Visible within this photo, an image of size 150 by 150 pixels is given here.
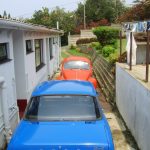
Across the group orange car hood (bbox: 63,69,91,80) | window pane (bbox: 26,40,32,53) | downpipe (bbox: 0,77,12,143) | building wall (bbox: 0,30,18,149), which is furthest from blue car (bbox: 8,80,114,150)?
orange car hood (bbox: 63,69,91,80)

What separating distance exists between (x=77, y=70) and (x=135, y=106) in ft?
17.9

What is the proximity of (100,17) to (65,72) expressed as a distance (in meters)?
52.7

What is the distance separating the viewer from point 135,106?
828 centimetres

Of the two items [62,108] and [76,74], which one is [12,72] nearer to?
[62,108]

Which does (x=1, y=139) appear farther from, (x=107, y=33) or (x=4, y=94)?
(x=107, y=33)

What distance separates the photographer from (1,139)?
748 centimetres

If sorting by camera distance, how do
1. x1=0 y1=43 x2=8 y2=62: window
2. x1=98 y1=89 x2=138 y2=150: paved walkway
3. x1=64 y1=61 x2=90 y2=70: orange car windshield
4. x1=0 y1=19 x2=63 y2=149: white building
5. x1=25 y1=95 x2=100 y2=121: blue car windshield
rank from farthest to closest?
x1=64 y1=61 x2=90 y2=70: orange car windshield
x1=0 y1=43 x2=8 y2=62: window
x1=98 y1=89 x2=138 y2=150: paved walkway
x1=0 y1=19 x2=63 y2=149: white building
x1=25 y1=95 x2=100 y2=121: blue car windshield

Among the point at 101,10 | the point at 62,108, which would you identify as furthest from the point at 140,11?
the point at 101,10

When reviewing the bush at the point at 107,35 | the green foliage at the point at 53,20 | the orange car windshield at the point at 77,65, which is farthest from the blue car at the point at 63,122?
the green foliage at the point at 53,20

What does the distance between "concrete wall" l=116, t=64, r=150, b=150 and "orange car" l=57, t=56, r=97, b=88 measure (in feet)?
6.49

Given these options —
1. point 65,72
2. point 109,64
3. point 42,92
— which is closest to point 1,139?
point 42,92

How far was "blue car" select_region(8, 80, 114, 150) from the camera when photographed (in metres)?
4.91

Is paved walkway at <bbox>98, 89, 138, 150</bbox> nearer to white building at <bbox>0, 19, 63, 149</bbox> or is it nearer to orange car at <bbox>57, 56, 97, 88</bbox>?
orange car at <bbox>57, 56, 97, 88</bbox>

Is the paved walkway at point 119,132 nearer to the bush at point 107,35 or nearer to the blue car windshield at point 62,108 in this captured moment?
the blue car windshield at point 62,108
